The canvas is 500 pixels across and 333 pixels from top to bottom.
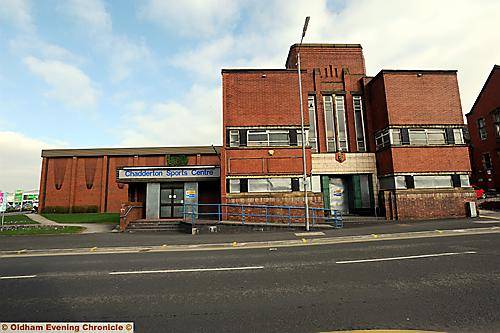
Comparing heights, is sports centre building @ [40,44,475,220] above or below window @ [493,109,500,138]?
below

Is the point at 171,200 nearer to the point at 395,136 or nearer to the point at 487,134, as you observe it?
the point at 395,136

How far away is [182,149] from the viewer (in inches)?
1484

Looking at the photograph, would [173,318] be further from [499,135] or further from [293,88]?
[499,135]

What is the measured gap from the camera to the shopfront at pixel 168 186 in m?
19.9

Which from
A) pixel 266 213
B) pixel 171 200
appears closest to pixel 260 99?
pixel 266 213

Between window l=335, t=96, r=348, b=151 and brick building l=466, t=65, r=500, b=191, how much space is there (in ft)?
74.8

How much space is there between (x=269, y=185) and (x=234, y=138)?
3945 mm

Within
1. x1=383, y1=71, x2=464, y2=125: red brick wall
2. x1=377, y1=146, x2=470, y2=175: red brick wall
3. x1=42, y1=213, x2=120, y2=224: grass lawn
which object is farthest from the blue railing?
x1=42, y1=213, x2=120, y2=224: grass lawn

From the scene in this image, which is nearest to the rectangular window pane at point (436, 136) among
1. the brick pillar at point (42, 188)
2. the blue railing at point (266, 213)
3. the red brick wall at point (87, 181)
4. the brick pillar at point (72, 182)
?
the blue railing at point (266, 213)

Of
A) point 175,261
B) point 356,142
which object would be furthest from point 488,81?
point 175,261

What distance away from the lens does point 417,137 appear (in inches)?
750

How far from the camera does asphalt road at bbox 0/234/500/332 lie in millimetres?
4090

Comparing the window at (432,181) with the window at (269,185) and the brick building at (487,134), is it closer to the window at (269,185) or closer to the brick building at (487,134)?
the window at (269,185)

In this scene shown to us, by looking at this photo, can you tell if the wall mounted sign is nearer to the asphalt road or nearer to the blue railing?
the blue railing
